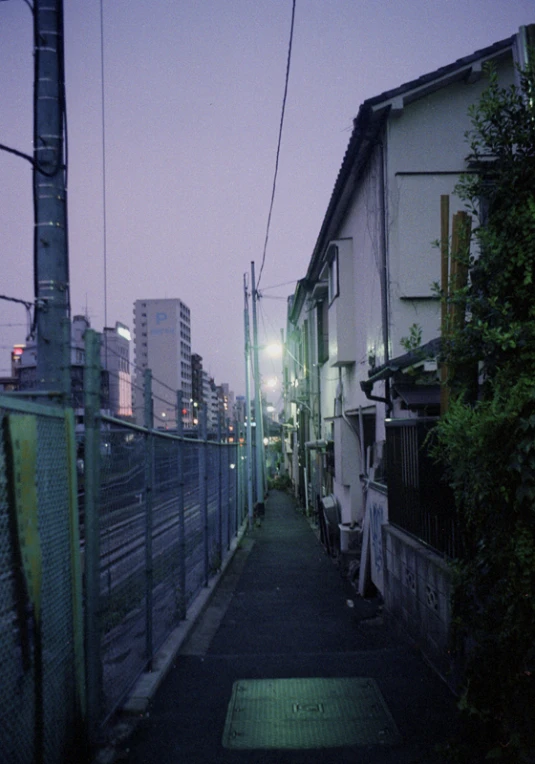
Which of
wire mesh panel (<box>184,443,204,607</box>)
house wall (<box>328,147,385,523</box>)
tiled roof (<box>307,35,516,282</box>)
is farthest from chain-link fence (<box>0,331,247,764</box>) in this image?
tiled roof (<box>307,35,516,282</box>)

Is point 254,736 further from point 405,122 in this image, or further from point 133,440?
point 405,122

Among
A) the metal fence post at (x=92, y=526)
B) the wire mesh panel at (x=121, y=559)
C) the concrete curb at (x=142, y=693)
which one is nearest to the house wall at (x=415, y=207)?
the concrete curb at (x=142, y=693)

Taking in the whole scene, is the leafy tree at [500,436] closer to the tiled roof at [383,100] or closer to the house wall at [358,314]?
the tiled roof at [383,100]

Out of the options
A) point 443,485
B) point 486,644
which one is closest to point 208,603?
point 443,485

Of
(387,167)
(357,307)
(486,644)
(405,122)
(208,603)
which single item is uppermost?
(405,122)

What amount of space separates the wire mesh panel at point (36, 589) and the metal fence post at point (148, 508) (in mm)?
1595

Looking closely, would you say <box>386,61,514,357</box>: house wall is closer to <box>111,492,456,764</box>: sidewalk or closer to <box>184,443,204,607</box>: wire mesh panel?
<box>184,443,204,607</box>: wire mesh panel

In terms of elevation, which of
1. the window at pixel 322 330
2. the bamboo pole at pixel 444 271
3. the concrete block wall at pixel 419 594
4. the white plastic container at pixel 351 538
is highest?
the window at pixel 322 330

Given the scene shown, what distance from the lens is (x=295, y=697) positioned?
5281 millimetres

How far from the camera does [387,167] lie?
10.0m

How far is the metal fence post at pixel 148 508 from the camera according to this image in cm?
543

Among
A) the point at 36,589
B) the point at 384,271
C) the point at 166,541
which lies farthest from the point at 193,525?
the point at 36,589

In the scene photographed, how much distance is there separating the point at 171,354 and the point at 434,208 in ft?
367

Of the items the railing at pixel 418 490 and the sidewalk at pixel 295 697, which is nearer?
the sidewalk at pixel 295 697
